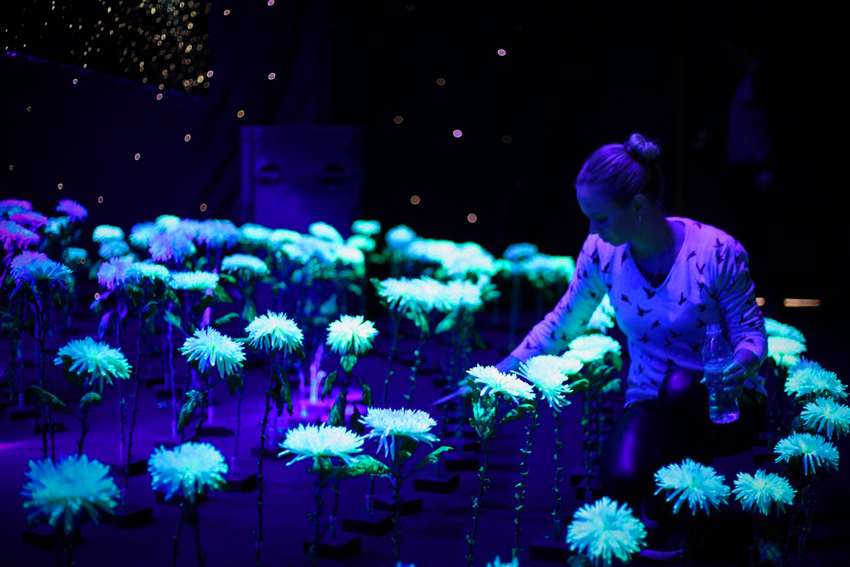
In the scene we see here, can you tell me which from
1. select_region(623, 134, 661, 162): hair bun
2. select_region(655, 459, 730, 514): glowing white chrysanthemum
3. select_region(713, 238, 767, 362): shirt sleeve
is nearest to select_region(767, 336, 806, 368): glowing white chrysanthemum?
select_region(713, 238, 767, 362): shirt sleeve

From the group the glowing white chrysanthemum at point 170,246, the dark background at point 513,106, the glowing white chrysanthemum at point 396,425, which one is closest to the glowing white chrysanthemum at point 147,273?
the glowing white chrysanthemum at point 170,246

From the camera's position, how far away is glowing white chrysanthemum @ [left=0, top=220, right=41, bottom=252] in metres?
2.65

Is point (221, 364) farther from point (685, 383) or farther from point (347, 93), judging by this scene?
point (347, 93)

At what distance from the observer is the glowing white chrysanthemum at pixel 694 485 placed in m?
1.60

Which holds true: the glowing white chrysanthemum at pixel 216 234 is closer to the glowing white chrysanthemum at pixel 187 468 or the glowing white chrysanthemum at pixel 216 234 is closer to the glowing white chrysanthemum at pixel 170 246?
the glowing white chrysanthemum at pixel 170 246

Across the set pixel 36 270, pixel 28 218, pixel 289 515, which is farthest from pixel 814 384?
pixel 28 218

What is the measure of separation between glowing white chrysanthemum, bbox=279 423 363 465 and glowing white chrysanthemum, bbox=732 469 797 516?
790 mm

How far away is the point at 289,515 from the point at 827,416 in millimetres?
1394

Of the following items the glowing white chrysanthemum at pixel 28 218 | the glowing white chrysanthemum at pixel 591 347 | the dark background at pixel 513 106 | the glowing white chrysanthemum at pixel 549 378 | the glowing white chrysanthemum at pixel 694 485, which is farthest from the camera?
the dark background at pixel 513 106

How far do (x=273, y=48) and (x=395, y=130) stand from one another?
1.14 metres

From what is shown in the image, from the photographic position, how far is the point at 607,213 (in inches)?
89.8

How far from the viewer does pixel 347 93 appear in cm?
652

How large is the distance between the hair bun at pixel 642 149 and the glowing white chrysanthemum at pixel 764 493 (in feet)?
3.03

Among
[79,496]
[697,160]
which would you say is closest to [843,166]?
[697,160]
